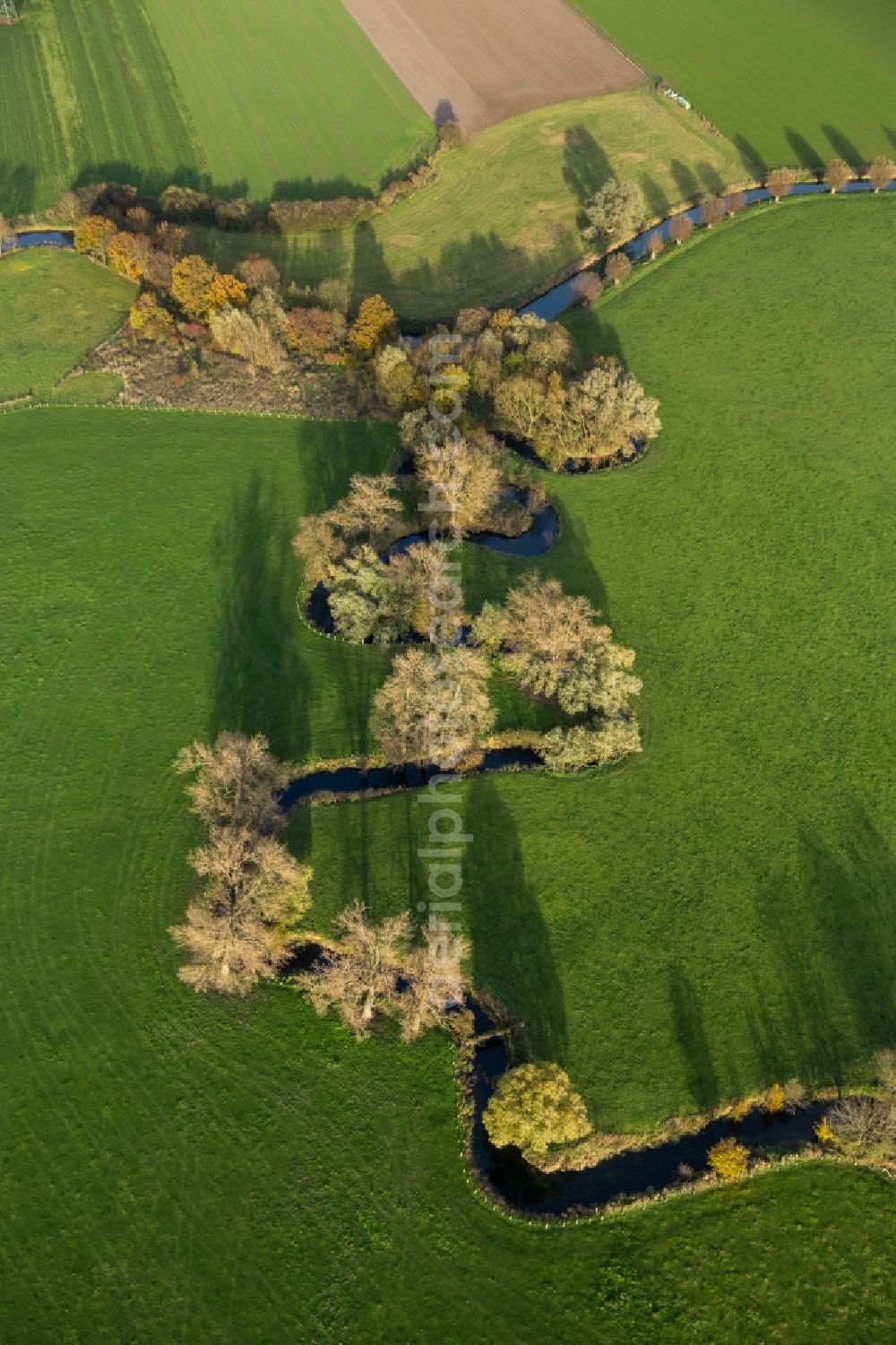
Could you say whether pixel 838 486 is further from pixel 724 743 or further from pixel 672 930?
pixel 672 930

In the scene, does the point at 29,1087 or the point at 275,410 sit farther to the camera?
the point at 275,410

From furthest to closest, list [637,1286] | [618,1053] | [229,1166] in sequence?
[618,1053]
[229,1166]
[637,1286]

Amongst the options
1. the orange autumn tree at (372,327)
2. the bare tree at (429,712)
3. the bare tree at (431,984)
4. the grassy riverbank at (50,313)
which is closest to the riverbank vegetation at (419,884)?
the bare tree at (431,984)

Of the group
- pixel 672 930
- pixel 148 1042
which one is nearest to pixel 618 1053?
pixel 672 930

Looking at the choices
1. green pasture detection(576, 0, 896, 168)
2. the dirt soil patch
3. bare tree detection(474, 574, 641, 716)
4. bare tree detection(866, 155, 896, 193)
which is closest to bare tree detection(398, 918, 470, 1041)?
bare tree detection(474, 574, 641, 716)

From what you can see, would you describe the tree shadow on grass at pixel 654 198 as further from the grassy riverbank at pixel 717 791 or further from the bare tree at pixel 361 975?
the bare tree at pixel 361 975
